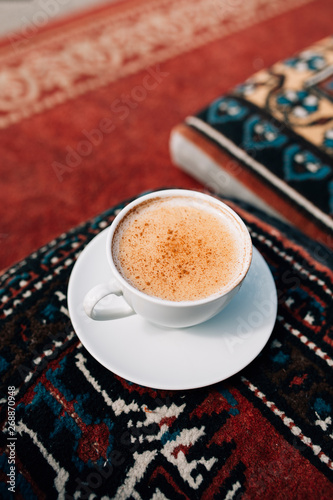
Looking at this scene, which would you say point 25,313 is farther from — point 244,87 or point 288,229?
point 244,87

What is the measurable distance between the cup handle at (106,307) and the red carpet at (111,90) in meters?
0.69

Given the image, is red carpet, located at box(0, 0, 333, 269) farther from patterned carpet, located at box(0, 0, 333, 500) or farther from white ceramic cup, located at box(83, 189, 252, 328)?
white ceramic cup, located at box(83, 189, 252, 328)

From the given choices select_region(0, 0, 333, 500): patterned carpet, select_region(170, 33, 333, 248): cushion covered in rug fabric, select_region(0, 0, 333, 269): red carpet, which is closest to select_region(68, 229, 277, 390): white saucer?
select_region(0, 0, 333, 500): patterned carpet

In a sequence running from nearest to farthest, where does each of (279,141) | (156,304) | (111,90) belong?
(156,304), (279,141), (111,90)

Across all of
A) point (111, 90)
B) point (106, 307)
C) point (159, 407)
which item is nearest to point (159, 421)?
point (159, 407)

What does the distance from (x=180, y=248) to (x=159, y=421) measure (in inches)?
8.8

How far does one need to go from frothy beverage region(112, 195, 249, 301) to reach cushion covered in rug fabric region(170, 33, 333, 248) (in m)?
0.38

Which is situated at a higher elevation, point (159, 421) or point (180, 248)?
point (180, 248)

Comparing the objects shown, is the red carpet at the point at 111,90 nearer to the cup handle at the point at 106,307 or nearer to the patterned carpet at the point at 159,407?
the patterned carpet at the point at 159,407

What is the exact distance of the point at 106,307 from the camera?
526 millimetres

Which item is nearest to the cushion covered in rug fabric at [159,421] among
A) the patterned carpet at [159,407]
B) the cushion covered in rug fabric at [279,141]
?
the patterned carpet at [159,407]

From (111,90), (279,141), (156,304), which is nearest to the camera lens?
(156,304)

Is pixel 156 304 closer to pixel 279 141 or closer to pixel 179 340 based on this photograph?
pixel 179 340

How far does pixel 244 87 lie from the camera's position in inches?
40.4
